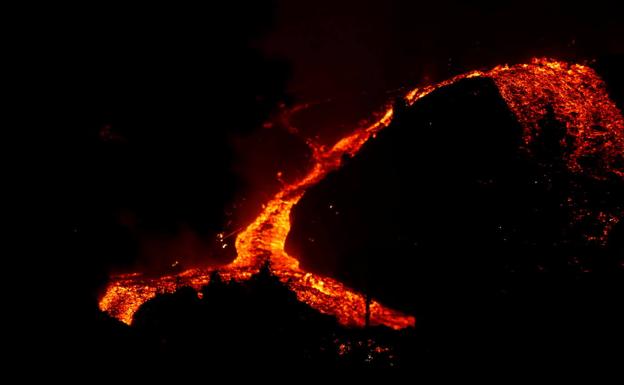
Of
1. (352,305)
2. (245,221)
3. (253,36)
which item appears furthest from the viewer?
(253,36)

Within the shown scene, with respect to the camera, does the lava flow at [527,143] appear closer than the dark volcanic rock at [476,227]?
No

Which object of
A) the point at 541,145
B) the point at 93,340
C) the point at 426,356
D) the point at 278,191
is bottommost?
the point at 93,340

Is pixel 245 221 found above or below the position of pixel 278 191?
below

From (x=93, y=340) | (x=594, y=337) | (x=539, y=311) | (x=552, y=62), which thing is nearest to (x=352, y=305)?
(x=539, y=311)

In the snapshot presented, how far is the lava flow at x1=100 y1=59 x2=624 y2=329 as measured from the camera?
4.22 m

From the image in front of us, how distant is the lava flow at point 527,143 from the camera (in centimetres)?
422

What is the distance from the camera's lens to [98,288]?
A: 5215 mm

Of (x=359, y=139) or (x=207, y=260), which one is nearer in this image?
(x=207, y=260)

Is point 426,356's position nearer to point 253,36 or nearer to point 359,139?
point 359,139

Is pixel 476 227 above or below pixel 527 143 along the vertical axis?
below

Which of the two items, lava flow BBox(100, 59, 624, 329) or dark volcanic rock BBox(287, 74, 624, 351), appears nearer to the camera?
dark volcanic rock BBox(287, 74, 624, 351)

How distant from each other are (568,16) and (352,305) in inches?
240

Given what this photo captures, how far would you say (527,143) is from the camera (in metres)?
4.20

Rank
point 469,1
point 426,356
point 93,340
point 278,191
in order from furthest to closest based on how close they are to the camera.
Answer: point 469,1, point 278,191, point 426,356, point 93,340
